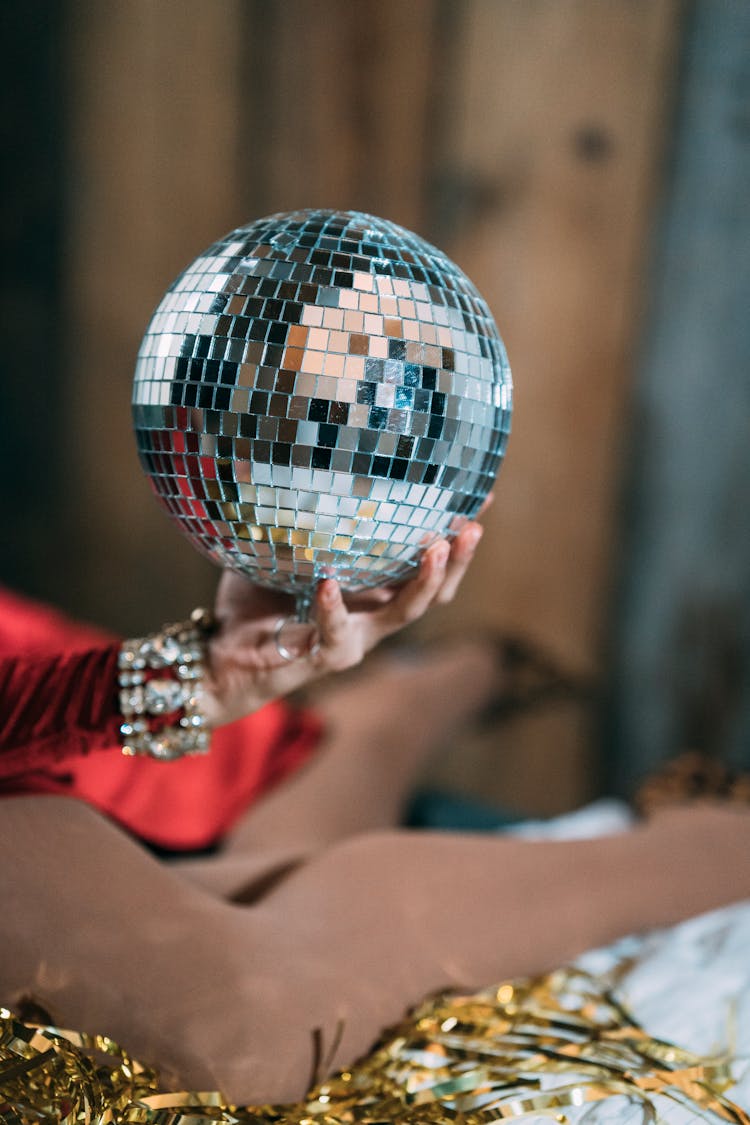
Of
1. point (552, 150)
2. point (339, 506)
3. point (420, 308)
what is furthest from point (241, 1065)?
point (552, 150)

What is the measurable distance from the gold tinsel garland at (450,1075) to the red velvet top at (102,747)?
7.7 inches

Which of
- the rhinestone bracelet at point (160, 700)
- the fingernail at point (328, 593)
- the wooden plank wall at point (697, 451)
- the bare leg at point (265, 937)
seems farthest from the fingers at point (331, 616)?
the wooden plank wall at point (697, 451)

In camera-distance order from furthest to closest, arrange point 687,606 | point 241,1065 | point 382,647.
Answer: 1. point 382,647
2. point 687,606
3. point 241,1065

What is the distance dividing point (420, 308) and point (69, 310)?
1.95m

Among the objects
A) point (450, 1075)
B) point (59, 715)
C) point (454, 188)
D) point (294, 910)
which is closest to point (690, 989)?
point (450, 1075)

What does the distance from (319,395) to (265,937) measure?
477 millimetres

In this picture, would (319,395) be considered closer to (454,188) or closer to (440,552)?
(440,552)

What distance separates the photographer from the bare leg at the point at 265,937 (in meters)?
0.76

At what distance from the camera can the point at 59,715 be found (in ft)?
2.51

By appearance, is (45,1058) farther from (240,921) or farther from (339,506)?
(339,506)

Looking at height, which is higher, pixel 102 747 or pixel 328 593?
pixel 328 593

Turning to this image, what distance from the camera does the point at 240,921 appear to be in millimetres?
826

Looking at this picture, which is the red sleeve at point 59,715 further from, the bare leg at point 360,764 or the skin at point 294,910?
the bare leg at point 360,764

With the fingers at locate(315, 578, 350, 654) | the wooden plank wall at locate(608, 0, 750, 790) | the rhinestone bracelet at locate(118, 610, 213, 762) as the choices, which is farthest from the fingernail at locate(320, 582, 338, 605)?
the wooden plank wall at locate(608, 0, 750, 790)
